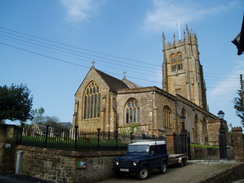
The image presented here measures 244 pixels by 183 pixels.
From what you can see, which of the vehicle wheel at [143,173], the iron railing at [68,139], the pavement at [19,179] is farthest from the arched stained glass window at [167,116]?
the pavement at [19,179]

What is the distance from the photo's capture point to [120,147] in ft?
46.6

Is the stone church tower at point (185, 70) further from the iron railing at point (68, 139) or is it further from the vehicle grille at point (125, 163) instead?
the vehicle grille at point (125, 163)

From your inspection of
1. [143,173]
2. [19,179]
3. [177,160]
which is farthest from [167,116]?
[19,179]

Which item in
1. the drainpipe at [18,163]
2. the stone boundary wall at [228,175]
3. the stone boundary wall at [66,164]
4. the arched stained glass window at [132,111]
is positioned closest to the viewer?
the stone boundary wall at [228,175]

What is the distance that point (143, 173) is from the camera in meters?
11.7

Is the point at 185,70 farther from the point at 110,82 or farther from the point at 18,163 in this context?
the point at 18,163

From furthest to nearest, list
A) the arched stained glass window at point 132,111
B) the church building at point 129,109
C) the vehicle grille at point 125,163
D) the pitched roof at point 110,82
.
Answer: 1. the pitched roof at point 110,82
2. the arched stained glass window at point 132,111
3. the church building at point 129,109
4. the vehicle grille at point 125,163

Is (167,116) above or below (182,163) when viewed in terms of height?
above

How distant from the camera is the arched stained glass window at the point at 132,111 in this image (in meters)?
29.0

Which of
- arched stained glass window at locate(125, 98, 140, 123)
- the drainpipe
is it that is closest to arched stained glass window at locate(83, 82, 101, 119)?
arched stained glass window at locate(125, 98, 140, 123)

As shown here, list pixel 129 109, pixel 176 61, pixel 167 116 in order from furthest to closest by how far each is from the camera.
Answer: pixel 176 61, pixel 167 116, pixel 129 109

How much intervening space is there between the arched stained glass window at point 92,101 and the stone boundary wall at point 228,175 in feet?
65.0

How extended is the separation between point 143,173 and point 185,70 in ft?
156

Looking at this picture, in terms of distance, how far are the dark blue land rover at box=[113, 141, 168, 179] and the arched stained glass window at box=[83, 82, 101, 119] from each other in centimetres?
1795
